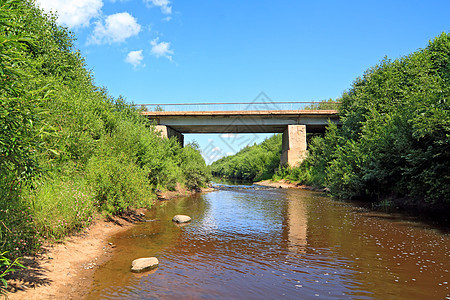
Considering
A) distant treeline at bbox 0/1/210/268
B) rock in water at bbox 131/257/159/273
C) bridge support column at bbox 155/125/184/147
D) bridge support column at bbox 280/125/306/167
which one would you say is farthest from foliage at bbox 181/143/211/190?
rock in water at bbox 131/257/159/273

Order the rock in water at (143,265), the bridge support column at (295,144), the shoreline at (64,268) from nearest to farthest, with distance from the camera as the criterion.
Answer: the shoreline at (64,268) → the rock in water at (143,265) → the bridge support column at (295,144)

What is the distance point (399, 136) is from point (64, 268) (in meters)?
21.1

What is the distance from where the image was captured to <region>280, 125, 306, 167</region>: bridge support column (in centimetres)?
5169

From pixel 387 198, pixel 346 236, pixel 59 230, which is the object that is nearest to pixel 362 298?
pixel 346 236

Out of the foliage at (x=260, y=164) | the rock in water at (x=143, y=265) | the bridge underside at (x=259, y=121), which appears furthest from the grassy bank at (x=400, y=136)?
the foliage at (x=260, y=164)

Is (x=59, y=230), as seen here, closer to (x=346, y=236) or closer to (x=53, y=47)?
(x=346, y=236)

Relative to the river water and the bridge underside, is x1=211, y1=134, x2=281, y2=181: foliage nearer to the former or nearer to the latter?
the bridge underside

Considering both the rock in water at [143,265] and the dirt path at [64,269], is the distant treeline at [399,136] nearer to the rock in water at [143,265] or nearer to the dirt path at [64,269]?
the rock in water at [143,265]

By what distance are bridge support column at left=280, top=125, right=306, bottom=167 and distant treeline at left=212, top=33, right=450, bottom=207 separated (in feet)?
14.0

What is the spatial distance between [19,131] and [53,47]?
22940 mm

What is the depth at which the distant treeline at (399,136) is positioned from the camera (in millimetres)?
16547

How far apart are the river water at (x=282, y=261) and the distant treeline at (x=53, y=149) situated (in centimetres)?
234

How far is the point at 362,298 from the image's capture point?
7477mm

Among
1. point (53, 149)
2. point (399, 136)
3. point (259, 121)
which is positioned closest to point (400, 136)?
point (399, 136)
